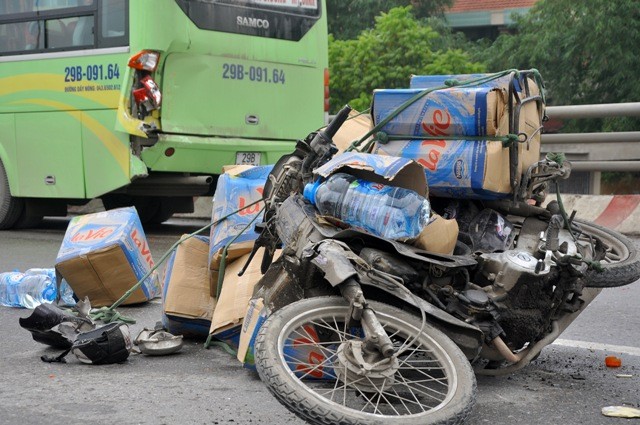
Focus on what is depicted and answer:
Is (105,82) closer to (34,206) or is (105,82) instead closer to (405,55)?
(34,206)

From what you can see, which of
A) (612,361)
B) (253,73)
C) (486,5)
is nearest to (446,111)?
(612,361)

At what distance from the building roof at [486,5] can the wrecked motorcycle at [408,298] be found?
88.7ft

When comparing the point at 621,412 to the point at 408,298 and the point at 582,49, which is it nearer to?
the point at 408,298

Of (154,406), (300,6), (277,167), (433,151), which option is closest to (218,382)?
(154,406)

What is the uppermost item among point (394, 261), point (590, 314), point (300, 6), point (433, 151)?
point (300, 6)

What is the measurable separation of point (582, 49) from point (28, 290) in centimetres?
1527

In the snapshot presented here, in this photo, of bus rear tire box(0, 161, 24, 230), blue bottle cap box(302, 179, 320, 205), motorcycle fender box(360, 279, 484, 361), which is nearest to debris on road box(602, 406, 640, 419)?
motorcycle fender box(360, 279, 484, 361)

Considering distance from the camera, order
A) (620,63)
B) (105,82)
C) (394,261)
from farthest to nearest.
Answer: (620,63), (105,82), (394,261)

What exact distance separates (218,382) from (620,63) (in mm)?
→ 16092

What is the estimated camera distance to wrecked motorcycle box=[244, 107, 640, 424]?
3494 millimetres

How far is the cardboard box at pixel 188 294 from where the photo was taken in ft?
17.3

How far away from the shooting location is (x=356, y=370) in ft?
11.4

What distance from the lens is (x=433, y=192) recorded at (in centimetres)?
452

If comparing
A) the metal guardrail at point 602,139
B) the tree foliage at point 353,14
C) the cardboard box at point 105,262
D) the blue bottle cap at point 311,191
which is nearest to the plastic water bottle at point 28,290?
the cardboard box at point 105,262
